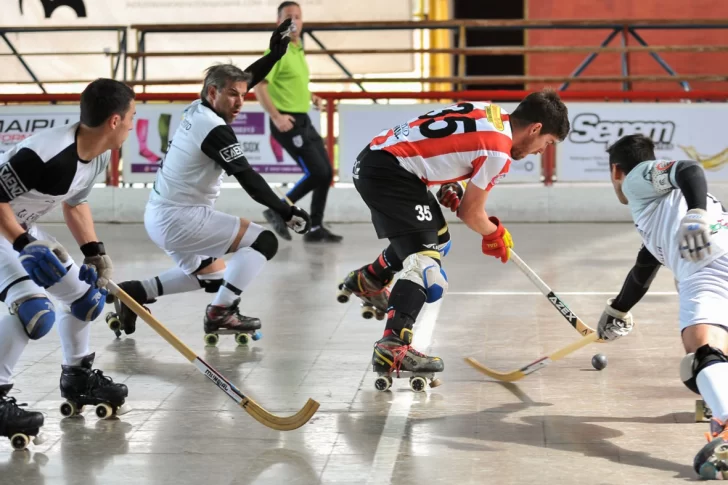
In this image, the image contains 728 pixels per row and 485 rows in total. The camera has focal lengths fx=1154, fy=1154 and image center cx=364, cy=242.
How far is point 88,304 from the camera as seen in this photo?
470 centimetres

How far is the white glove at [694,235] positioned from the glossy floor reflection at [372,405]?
0.76m

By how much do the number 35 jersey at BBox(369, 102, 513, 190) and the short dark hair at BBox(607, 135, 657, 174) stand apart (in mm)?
527

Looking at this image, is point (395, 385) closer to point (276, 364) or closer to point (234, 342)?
point (276, 364)

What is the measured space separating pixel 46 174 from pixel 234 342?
7.36 feet

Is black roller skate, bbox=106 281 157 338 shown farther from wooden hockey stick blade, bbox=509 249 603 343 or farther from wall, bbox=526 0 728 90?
wall, bbox=526 0 728 90

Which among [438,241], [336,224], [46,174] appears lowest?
[336,224]

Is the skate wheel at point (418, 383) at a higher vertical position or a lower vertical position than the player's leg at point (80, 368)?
lower

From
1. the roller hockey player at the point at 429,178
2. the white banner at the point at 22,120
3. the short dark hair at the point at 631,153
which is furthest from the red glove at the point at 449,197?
the white banner at the point at 22,120

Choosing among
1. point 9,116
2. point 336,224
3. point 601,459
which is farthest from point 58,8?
point 601,459

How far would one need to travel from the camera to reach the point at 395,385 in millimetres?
5473

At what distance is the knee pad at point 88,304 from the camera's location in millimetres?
4691

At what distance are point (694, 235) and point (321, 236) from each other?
6.70 m

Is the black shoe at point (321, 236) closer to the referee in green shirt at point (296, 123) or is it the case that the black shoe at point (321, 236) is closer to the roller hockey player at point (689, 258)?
the referee in green shirt at point (296, 123)

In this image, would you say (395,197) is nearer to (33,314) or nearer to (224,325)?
(224,325)
